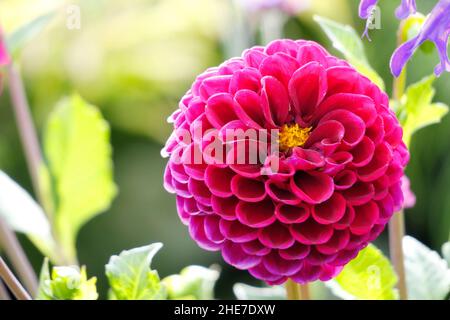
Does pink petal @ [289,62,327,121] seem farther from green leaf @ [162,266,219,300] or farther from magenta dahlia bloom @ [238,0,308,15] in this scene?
magenta dahlia bloom @ [238,0,308,15]

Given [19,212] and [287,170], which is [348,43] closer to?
[287,170]

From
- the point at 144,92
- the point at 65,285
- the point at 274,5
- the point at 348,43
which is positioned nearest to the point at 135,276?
the point at 65,285

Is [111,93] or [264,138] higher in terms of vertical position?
[111,93]

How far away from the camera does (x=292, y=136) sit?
29cm

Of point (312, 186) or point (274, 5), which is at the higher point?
point (274, 5)

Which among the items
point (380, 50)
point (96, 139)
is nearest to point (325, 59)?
point (96, 139)

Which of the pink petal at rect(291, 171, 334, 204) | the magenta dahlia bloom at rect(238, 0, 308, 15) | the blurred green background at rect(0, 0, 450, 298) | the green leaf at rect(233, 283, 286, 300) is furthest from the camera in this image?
the blurred green background at rect(0, 0, 450, 298)

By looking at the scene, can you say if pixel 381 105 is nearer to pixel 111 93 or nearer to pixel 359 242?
pixel 359 242

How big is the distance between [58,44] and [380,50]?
0.38m

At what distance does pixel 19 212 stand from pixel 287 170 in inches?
7.4

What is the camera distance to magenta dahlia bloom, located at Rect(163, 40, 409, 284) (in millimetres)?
263

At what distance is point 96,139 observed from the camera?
1.47ft

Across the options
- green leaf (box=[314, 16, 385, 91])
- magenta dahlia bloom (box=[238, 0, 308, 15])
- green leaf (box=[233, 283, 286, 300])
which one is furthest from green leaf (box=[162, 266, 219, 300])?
magenta dahlia bloom (box=[238, 0, 308, 15])

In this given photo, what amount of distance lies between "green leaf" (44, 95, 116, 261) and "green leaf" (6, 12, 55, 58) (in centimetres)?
5
